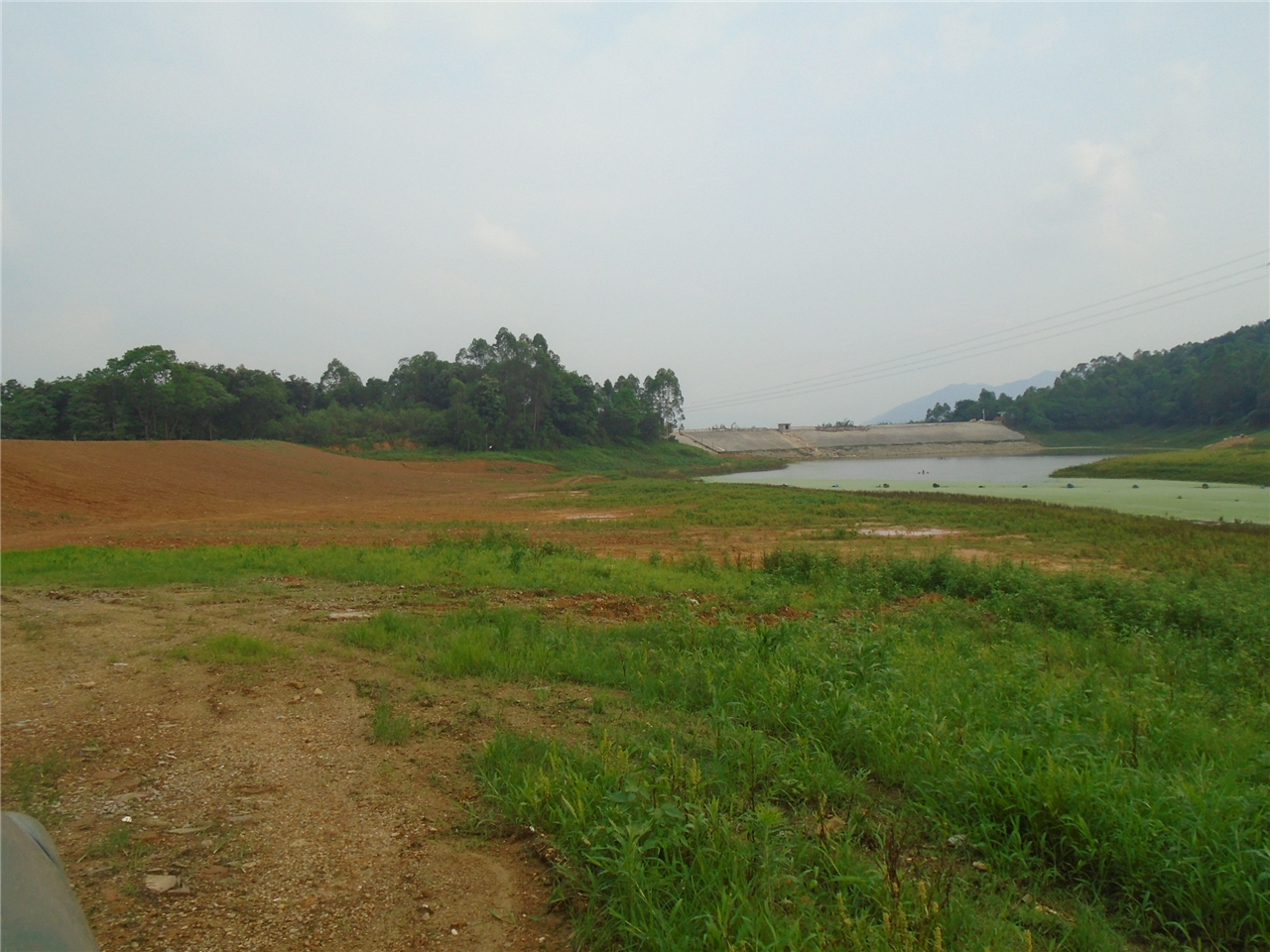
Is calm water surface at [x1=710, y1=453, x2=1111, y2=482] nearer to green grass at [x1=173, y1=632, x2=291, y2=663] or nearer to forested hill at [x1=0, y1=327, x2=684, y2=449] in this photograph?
forested hill at [x1=0, y1=327, x2=684, y2=449]

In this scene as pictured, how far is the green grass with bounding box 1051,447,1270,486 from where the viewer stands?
A: 34.8m

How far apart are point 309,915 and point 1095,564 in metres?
14.3

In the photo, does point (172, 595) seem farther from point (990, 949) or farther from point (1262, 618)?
point (1262, 618)

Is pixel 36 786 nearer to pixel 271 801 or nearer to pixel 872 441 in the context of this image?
pixel 271 801

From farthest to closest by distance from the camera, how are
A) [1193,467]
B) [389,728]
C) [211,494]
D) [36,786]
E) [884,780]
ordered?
[1193,467]
[211,494]
[389,728]
[884,780]
[36,786]

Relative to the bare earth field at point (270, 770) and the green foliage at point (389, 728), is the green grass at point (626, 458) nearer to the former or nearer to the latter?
the bare earth field at point (270, 770)

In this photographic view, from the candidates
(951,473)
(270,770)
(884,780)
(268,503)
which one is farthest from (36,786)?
(951,473)

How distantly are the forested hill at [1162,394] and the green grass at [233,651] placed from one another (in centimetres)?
7378

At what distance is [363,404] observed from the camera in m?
75.4

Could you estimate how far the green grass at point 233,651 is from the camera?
19.7 feet

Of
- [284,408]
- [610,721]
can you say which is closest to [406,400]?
[284,408]

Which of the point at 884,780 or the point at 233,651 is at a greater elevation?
the point at 233,651

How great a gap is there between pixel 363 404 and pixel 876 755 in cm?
7888

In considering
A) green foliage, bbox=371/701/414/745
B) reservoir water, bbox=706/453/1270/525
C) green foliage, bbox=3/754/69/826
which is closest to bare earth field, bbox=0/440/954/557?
green foliage, bbox=371/701/414/745
